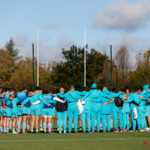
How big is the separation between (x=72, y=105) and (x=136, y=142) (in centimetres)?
491

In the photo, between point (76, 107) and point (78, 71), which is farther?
point (78, 71)

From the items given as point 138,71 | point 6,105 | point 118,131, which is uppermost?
point 138,71

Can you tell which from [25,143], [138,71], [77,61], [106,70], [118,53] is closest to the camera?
[25,143]

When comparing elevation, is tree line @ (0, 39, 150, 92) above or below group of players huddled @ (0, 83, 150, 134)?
above

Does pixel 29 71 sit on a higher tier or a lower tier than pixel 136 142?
higher

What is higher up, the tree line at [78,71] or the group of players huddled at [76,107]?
the tree line at [78,71]

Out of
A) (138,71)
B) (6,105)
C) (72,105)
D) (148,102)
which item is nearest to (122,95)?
(148,102)

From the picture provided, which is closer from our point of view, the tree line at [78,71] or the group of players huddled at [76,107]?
the group of players huddled at [76,107]

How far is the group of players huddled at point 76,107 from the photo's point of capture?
17.2 m

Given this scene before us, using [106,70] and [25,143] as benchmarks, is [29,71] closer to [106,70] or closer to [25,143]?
[106,70]

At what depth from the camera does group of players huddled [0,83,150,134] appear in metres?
17.2

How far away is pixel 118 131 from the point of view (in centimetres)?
1775

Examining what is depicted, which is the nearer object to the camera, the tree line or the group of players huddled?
the group of players huddled

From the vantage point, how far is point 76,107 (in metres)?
17.4
